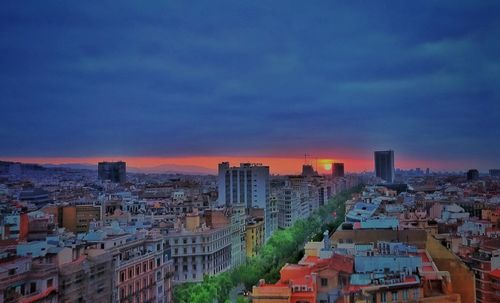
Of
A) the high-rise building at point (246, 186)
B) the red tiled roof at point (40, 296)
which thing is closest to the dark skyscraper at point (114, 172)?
the high-rise building at point (246, 186)

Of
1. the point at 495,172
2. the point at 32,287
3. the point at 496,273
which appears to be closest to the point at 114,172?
the point at 495,172

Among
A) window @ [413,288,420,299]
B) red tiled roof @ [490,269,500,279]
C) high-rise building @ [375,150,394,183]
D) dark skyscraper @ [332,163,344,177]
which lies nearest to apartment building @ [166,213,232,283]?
red tiled roof @ [490,269,500,279]

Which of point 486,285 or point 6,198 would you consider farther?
point 6,198

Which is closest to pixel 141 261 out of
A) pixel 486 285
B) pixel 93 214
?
pixel 486 285

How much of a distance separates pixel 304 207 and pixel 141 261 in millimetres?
18777

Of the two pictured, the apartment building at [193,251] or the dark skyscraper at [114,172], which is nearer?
the apartment building at [193,251]

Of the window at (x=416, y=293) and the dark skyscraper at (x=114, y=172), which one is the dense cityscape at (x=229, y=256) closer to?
the window at (x=416, y=293)

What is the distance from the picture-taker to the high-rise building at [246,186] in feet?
72.8

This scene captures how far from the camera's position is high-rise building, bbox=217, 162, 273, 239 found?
22188mm

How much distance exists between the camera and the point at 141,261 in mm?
9438

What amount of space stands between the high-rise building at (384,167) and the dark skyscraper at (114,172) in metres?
25.2

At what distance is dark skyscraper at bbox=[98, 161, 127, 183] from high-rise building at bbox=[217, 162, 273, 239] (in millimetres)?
16556

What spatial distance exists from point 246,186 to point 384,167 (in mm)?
38964

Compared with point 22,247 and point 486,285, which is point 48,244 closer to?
point 22,247
